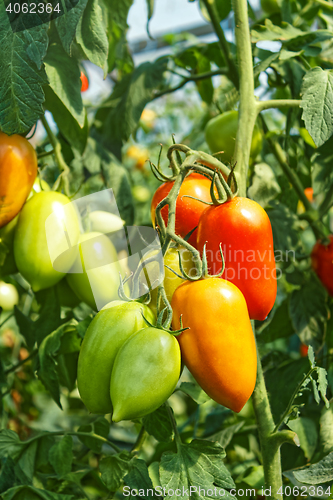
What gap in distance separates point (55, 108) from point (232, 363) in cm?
43

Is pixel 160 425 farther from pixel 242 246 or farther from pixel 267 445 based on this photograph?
pixel 242 246

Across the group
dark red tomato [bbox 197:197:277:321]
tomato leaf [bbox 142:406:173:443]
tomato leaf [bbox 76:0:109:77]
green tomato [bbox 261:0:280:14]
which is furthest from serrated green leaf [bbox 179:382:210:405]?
green tomato [bbox 261:0:280:14]

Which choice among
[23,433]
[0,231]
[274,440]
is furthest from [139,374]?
[23,433]

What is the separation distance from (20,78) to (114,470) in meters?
0.46

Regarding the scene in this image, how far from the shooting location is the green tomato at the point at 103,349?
0.41 m

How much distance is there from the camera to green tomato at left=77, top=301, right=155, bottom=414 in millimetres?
409

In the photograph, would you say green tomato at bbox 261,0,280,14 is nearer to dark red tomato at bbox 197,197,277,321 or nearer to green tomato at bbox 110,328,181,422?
dark red tomato at bbox 197,197,277,321

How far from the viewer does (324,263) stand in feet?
2.49

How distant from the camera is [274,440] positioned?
1.54 feet

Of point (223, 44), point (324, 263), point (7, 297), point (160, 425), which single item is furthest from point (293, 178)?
point (7, 297)

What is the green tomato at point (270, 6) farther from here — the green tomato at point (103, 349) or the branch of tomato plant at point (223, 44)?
the green tomato at point (103, 349)

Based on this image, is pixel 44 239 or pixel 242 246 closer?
pixel 242 246

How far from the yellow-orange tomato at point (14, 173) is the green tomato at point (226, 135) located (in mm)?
274

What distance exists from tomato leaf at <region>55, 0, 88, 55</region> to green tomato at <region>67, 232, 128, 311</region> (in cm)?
23
